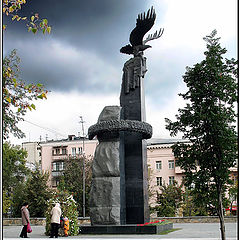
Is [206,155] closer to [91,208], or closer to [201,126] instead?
[201,126]

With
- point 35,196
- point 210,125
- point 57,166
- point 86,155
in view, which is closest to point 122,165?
point 210,125

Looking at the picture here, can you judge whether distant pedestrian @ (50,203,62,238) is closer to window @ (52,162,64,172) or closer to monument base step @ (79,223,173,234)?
monument base step @ (79,223,173,234)

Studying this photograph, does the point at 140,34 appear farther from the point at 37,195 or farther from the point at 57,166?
the point at 57,166

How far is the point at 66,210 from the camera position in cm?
1598

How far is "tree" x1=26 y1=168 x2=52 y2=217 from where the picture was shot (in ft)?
134

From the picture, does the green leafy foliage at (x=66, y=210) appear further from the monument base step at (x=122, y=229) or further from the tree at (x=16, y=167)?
the tree at (x=16, y=167)

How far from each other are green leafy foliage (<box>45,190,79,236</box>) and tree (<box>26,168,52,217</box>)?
24.8m

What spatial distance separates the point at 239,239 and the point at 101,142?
9143 mm

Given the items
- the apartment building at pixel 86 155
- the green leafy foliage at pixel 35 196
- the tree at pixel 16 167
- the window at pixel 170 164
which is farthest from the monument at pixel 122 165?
the window at pixel 170 164

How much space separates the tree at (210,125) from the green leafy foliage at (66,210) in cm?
613

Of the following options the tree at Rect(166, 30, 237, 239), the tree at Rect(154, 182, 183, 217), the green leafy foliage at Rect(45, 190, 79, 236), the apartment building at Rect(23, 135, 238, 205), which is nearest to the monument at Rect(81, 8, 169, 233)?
the green leafy foliage at Rect(45, 190, 79, 236)

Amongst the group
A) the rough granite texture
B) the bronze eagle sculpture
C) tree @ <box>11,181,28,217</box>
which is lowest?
tree @ <box>11,181,28,217</box>

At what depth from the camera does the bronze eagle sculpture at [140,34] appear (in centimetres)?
1708

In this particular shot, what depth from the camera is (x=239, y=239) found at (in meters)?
7.31
